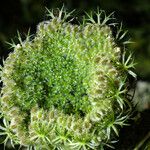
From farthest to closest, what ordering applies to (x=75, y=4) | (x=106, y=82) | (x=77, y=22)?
1. (x=75, y=4)
2. (x=77, y=22)
3. (x=106, y=82)

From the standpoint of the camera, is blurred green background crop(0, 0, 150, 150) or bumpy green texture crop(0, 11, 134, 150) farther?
blurred green background crop(0, 0, 150, 150)

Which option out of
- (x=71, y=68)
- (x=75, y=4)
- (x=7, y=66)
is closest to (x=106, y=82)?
(x=71, y=68)

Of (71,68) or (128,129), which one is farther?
(128,129)

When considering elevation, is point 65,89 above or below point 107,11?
below

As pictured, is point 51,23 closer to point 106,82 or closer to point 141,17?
point 106,82

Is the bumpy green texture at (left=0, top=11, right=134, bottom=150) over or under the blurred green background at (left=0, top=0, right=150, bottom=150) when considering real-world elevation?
under

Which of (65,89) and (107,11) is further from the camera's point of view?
(107,11)

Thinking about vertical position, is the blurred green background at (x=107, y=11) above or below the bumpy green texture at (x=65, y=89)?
above

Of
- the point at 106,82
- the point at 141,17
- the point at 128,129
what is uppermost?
the point at 141,17
